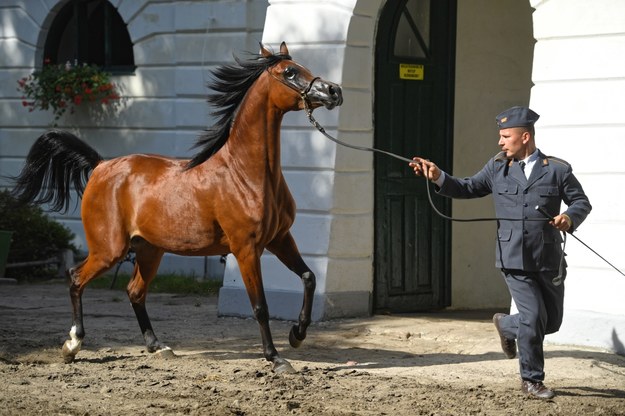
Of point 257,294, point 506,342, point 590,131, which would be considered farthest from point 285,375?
point 590,131

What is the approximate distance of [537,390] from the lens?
25.9 ft

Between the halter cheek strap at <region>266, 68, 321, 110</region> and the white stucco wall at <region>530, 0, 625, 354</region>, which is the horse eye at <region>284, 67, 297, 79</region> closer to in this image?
the halter cheek strap at <region>266, 68, 321, 110</region>

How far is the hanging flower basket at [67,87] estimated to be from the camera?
1611 cm

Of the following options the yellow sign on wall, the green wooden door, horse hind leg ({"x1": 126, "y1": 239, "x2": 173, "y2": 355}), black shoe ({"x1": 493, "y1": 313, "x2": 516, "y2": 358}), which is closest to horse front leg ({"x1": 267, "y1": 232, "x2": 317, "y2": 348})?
horse hind leg ({"x1": 126, "y1": 239, "x2": 173, "y2": 355})

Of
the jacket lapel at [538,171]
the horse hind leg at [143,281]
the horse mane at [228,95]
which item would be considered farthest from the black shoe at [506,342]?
the horse hind leg at [143,281]

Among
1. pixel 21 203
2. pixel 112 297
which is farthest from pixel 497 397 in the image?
pixel 112 297

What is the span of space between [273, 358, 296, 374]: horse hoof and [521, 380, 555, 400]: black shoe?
172 cm

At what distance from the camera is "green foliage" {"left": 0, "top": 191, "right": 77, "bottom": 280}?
49.1 ft

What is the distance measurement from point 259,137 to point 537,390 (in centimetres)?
282

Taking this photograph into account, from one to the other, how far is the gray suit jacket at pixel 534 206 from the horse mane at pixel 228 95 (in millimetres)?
2202

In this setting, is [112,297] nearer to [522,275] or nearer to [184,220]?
[184,220]

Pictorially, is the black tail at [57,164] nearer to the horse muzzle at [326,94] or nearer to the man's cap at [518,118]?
the horse muzzle at [326,94]

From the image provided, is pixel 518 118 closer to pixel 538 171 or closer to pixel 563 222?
pixel 538 171

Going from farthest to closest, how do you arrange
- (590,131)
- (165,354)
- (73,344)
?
(590,131)
(165,354)
(73,344)
